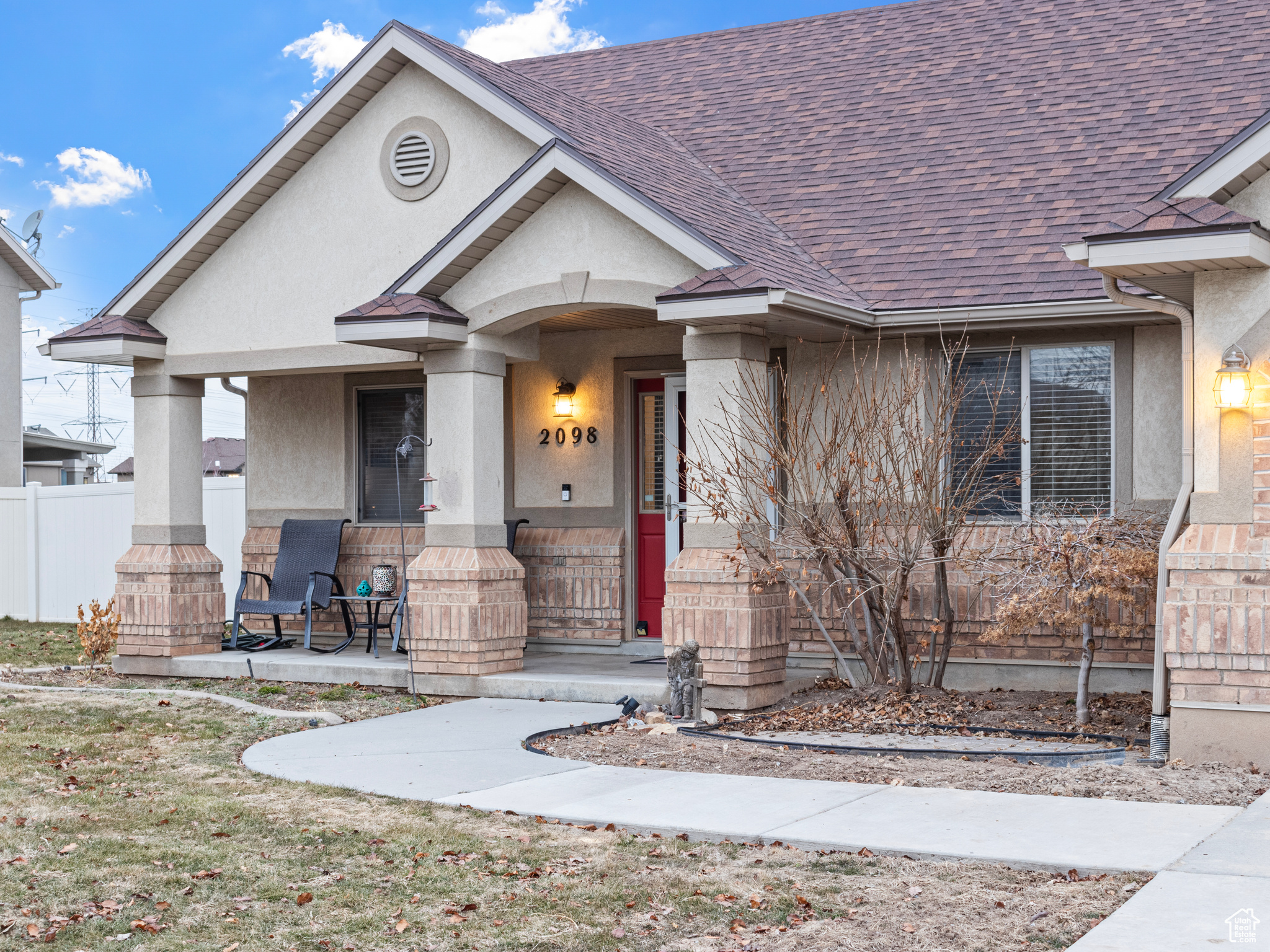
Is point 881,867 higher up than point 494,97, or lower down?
lower down

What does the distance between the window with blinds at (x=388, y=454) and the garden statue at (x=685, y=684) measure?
453 cm

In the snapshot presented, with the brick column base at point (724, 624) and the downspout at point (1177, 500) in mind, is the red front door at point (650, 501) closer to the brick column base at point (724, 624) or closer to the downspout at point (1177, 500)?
the brick column base at point (724, 624)

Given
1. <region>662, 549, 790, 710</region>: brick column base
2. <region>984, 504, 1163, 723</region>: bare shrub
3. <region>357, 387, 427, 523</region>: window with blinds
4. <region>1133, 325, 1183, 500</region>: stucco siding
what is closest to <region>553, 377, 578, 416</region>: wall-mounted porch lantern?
<region>357, 387, 427, 523</region>: window with blinds

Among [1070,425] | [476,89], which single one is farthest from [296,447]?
[1070,425]

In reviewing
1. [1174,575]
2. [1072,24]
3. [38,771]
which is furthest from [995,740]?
[1072,24]

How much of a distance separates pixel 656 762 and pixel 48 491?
1395cm

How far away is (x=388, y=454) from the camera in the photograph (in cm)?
1384

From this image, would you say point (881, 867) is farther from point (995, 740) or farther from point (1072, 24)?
point (1072, 24)

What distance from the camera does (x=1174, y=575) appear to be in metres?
8.00

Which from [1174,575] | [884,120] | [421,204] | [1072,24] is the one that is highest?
[1072,24]

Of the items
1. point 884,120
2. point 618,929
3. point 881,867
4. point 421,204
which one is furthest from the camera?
point 884,120

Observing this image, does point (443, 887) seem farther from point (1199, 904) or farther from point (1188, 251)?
point (1188, 251)
